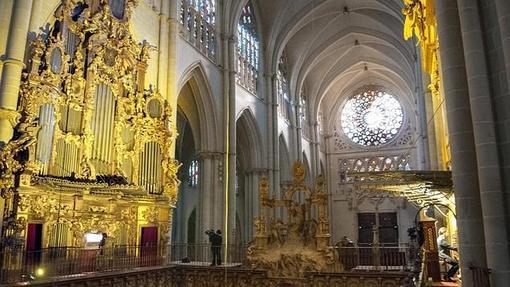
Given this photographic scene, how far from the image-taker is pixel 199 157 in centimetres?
2230

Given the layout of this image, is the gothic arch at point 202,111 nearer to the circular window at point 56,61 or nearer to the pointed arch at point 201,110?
the pointed arch at point 201,110

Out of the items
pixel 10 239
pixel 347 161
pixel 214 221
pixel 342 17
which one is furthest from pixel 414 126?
pixel 10 239

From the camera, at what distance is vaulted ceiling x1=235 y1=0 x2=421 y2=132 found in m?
30.3

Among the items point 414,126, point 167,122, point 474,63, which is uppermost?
point 414,126

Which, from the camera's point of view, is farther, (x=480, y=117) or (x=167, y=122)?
(x=167, y=122)

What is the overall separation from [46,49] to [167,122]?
17.1 feet

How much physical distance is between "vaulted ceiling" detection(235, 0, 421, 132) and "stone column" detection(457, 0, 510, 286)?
2170 cm

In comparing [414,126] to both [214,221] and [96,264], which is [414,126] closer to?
[214,221]

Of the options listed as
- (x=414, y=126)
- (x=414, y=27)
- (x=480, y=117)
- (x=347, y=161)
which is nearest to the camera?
(x=480, y=117)

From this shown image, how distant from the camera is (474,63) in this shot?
747 centimetres

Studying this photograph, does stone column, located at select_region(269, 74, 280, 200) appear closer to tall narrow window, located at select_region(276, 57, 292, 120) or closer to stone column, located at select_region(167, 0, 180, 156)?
tall narrow window, located at select_region(276, 57, 292, 120)

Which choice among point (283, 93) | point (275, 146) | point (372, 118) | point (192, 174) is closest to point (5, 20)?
point (192, 174)

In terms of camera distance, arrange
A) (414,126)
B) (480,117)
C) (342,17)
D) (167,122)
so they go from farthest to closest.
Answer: (414,126) → (342,17) → (167,122) → (480,117)

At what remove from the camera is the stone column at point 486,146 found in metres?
6.76
